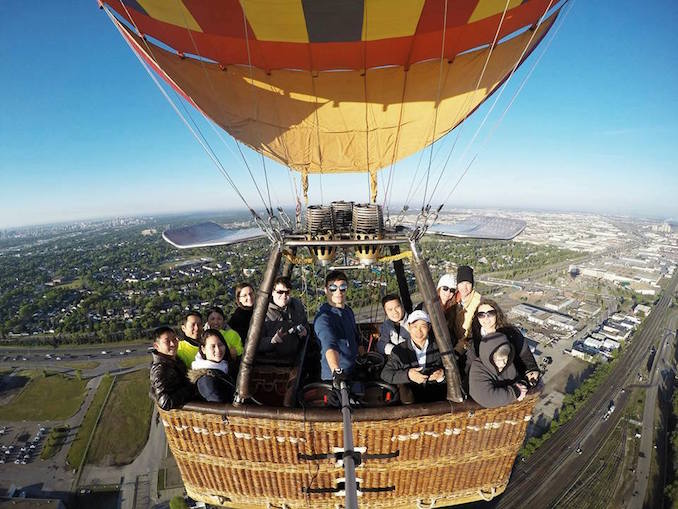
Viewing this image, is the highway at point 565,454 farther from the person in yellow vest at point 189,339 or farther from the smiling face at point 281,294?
the person in yellow vest at point 189,339

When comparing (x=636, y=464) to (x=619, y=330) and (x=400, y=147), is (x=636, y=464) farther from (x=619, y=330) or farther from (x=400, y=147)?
(x=400, y=147)

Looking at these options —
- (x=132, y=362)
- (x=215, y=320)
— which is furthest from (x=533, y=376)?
(x=132, y=362)

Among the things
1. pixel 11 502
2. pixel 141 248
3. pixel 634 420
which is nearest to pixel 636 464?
pixel 634 420

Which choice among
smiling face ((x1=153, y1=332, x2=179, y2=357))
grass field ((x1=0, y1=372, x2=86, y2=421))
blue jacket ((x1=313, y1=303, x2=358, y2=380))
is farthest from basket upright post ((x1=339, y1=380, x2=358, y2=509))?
grass field ((x1=0, y1=372, x2=86, y2=421))

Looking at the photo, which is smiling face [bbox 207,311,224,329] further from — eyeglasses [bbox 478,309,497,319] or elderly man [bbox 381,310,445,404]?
eyeglasses [bbox 478,309,497,319]

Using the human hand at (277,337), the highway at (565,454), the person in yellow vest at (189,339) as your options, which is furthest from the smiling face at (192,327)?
the highway at (565,454)
